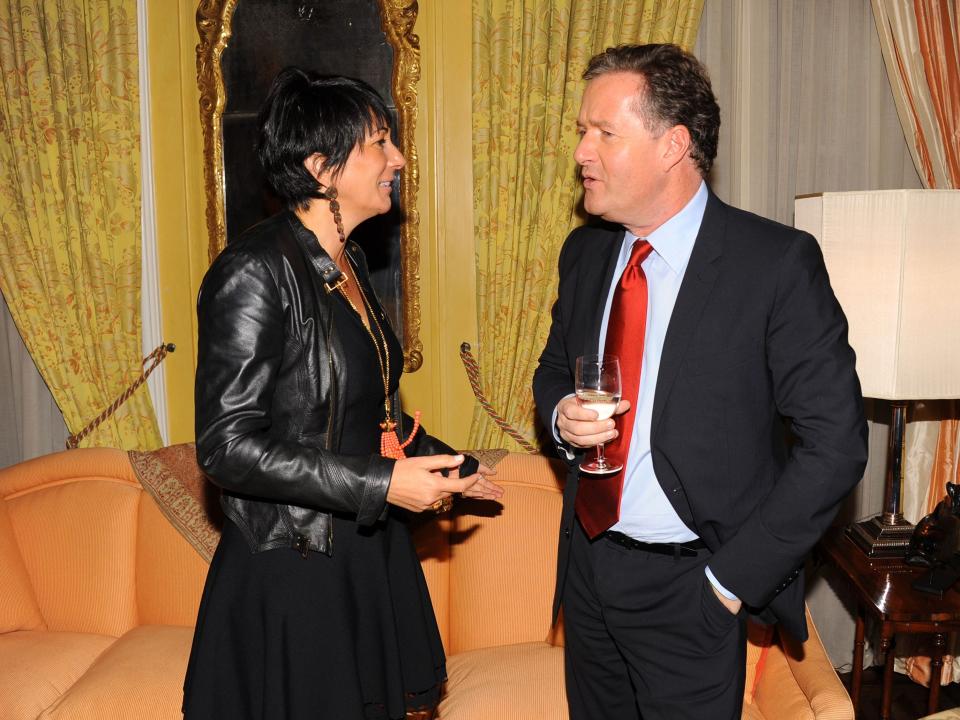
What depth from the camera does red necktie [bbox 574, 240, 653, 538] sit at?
1.88 meters

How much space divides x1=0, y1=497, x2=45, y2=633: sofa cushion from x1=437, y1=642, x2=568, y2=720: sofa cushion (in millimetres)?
1408

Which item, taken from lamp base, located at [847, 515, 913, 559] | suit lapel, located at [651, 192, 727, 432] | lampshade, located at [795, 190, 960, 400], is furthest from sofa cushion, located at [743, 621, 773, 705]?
suit lapel, located at [651, 192, 727, 432]

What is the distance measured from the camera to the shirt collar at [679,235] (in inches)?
74.5

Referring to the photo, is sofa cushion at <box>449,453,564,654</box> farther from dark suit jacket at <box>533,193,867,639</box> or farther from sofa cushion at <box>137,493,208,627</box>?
dark suit jacket at <box>533,193,867,639</box>

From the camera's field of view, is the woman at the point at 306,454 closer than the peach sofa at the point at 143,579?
Yes

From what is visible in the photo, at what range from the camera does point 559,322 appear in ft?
7.48

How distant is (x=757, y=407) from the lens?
1.79 m

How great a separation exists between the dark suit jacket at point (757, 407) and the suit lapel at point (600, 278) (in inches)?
10.4

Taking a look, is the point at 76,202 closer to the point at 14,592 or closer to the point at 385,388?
the point at 14,592

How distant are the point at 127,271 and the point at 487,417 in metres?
1.50

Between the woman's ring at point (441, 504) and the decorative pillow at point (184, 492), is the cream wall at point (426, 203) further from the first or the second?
the woman's ring at point (441, 504)

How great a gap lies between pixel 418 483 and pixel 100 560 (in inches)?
69.5

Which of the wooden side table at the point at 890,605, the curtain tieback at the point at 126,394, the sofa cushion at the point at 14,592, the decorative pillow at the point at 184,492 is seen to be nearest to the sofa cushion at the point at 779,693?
the wooden side table at the point at 890,605

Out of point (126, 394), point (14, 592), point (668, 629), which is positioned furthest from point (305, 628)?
point (126, 394)
